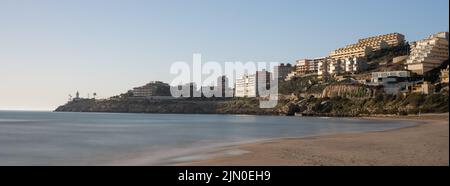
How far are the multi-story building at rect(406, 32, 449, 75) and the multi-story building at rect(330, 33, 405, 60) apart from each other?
29.0 meters

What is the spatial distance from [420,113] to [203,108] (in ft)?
387

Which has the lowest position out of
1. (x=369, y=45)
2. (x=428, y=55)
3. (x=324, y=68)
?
(x=324, y=68)

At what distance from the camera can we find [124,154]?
20328 millimetres

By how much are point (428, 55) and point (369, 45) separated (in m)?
44.0

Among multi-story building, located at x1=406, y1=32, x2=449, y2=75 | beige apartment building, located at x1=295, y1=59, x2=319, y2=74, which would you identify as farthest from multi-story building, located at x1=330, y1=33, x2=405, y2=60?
multi-story building, located at x1=406, y1=32, x2=449, y2=75

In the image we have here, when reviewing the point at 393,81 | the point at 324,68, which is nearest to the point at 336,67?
the point at 324,68

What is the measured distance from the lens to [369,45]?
520 feet

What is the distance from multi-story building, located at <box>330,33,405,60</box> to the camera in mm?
154000

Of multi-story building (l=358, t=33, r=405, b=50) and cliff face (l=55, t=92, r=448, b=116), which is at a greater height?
multi-story building (l=358, t=33, r=405, b=50)

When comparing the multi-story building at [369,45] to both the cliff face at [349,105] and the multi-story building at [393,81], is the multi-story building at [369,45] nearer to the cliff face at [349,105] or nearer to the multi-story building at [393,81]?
the cliff face at [349,105]

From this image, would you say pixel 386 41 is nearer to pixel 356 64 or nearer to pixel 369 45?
pixel 369 45

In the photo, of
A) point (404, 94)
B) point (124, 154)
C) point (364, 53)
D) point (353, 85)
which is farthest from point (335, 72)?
point (124, 154)

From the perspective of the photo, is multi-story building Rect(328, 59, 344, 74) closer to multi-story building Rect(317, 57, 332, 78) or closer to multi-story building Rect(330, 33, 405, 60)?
multi-story building Rect(317, 57, 332, 78)
